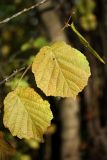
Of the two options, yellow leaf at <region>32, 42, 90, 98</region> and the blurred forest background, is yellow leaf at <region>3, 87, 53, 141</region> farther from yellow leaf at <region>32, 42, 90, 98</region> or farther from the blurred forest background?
the blurred forest background

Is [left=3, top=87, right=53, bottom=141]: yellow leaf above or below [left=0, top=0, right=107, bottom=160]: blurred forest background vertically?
above

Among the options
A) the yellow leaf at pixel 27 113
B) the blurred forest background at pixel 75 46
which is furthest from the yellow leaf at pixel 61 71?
the blurred forest background at pixel 75 46

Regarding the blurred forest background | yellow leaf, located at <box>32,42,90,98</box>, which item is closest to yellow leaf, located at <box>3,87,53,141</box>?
yellow leaf, located at <box>32,42,90,98</box>

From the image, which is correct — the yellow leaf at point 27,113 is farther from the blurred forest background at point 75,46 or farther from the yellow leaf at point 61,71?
the blurred forest background at point 75,46

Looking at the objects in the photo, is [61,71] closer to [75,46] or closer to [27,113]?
[27,113]

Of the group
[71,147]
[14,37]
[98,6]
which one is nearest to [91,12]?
[98,6]
